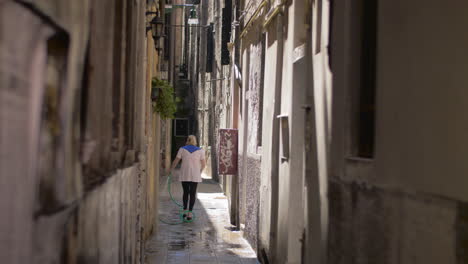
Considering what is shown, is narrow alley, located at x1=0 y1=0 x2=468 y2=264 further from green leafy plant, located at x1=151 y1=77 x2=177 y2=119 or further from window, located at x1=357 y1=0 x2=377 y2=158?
green leafy plant, located at x1=151 y1=77 x2=177 y2=119

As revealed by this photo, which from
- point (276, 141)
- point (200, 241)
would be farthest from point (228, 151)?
point (276, 141)

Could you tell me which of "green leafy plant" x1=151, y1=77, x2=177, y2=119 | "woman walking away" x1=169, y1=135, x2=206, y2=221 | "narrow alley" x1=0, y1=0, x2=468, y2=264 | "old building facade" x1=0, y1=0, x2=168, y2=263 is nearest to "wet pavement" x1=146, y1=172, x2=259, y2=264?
"narrow alley" x1=0, y1=0, x2=468, y2=264

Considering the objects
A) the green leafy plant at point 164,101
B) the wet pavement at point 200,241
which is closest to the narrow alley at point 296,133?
the wet pavement at point 200,241

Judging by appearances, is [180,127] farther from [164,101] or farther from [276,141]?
[276,141]

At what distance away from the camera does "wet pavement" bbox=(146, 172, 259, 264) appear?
358 inches

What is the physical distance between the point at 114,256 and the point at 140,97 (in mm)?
2853

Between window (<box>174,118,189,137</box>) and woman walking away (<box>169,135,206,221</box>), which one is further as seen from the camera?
window (<box>174,118,189,137</box>)

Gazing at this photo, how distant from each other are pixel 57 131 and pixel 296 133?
517cm

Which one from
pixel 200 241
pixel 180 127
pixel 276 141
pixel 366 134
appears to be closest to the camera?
pixel 366 134

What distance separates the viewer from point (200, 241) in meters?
10.5

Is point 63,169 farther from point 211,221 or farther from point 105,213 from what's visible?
point 211,221

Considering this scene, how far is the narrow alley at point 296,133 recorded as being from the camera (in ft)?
5.90

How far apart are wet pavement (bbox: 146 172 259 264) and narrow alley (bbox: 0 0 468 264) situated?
0.15 metres

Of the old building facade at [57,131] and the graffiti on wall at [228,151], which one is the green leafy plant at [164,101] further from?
the old building facade at [57,131]
